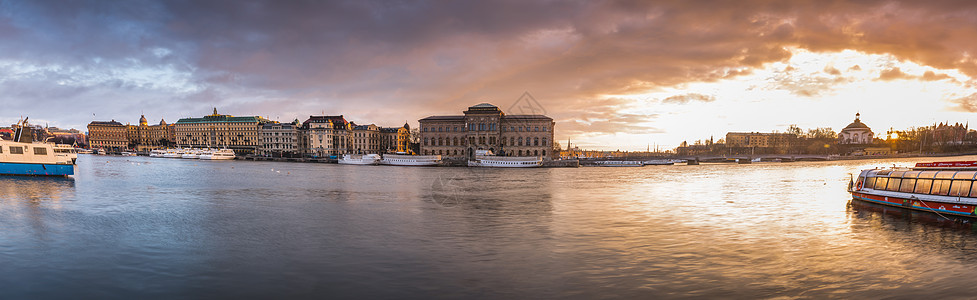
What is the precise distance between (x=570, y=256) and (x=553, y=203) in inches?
614

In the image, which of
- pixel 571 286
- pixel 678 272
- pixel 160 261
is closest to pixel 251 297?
pixel 160 261

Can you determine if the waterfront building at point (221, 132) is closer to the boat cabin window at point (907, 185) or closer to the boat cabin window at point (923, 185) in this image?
the boat cabin window at point (907, 185)

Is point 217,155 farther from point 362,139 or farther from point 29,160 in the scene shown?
point 29,160

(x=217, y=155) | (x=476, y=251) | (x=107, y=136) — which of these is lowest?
(x=476, y=251)

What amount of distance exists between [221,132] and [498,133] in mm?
121913

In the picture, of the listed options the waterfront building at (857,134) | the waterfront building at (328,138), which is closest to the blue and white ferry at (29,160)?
the waterfront building at (328,138)

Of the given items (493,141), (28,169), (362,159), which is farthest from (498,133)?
(28,169)

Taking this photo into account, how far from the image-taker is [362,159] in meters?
107

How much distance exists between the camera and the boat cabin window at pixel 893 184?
2535 cm

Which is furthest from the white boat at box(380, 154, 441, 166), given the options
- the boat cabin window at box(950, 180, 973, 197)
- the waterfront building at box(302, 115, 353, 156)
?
the boat cabin window at box(950, 180, 973, 197)

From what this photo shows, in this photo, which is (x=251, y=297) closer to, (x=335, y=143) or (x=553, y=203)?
(x=553, y=203)

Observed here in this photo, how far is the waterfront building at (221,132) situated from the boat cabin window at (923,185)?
574ft

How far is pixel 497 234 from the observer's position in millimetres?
19094

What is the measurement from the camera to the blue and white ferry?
46.6 meters
